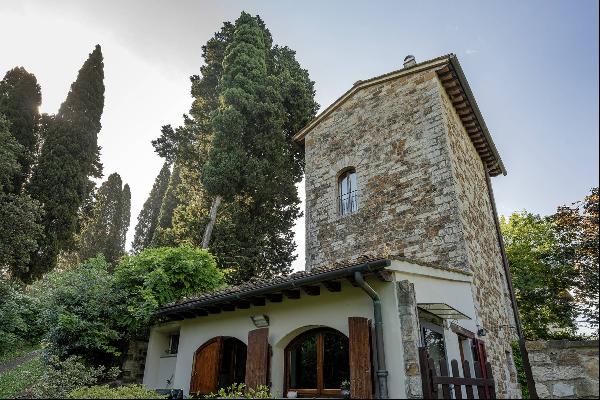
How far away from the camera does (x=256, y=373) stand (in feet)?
22.3

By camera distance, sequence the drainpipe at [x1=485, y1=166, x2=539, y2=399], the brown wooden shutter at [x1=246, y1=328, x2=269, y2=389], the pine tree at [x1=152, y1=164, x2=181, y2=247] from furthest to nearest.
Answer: the pine tree at [x1=152, y1=164, x2=181, y2=247] < the brown wooden shutter at [x1=246, y1=328, x2=269, y2=389] < the drainpipe at [x1=485, y1=166, x2=539, y2=399]

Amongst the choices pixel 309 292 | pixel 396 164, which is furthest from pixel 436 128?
pixel 309 292

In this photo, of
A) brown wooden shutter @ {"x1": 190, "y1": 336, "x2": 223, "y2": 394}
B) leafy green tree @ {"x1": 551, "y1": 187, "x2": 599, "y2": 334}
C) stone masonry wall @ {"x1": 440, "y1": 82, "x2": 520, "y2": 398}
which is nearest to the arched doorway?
brown wooden shutter @ {"x1": 190, "y1": 336, "x2": 223, "y2": 394}

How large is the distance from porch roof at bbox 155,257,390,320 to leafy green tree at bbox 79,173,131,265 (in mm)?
20222

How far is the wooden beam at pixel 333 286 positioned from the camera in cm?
625

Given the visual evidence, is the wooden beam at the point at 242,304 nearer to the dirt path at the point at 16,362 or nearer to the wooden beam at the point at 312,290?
the wooden beam at the point at 312,290

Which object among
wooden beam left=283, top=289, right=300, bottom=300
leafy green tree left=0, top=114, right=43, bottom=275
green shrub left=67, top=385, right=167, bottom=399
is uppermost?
leafy green tree left=0, top=114, right=43, bottom=275

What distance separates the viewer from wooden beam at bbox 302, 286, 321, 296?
256 inches

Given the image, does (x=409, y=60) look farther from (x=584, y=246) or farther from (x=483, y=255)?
(x=584, y=246)

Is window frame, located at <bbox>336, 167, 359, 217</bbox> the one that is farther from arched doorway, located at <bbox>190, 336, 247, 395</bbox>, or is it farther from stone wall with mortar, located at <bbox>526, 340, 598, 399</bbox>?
stone wall with mortar, located at <bbox>526, 340, 598, 399</bbox>

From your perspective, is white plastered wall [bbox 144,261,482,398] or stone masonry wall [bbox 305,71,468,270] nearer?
white plastered wall [bbox 144,261,482,398]

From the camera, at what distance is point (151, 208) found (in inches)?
1184

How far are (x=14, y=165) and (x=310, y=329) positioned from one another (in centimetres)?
1267

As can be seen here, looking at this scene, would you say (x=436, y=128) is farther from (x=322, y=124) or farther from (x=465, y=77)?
(x=322, y=124)
